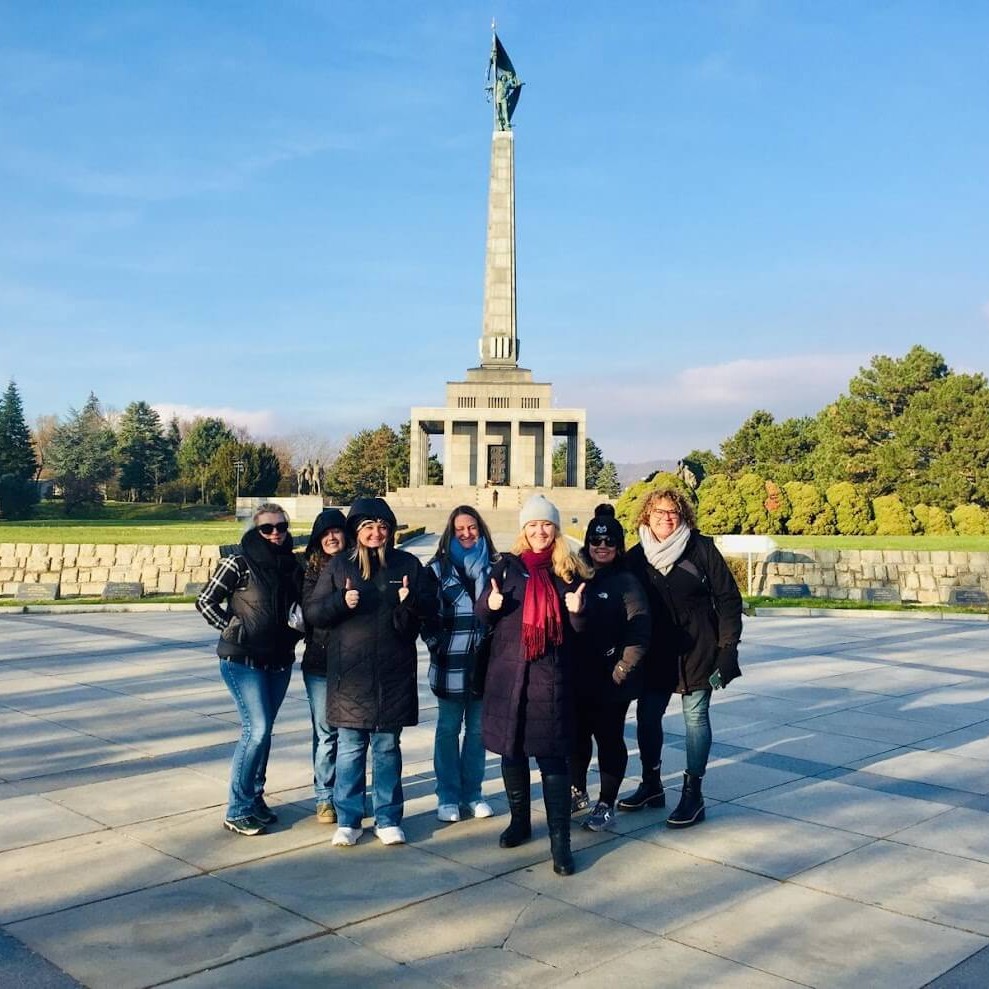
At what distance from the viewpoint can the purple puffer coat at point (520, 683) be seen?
4609mm

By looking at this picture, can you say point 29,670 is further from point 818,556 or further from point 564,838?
point 818,556

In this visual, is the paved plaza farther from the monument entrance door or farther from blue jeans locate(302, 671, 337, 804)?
the monument entrance door

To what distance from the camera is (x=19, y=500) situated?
54312 millimetres

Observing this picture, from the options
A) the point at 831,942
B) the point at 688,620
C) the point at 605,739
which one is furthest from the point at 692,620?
the point at 831,942

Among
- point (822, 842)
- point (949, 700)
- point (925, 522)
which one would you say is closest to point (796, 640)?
point (949, 700)

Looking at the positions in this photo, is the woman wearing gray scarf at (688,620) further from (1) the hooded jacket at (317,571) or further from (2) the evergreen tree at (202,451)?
(2) the evergreen tree at (202,451)

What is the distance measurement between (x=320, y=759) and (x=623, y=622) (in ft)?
5.88

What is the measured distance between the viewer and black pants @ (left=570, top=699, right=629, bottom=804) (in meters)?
5.26

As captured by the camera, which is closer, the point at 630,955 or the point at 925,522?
the point at 630,955

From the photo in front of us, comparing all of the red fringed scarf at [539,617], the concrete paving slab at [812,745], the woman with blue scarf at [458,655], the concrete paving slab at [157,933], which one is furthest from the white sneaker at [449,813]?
the concrete paving slab at [812,745]

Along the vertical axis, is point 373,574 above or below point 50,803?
above

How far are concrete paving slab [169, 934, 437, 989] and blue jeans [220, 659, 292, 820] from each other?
56.5 inches

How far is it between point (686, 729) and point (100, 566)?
18.6 m

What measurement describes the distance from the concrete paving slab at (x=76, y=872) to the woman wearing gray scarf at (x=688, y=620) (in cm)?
254
